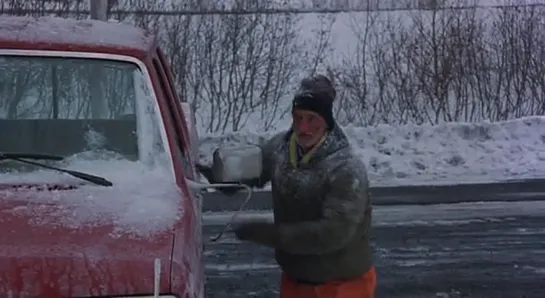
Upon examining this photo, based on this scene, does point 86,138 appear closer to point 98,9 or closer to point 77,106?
point 77,106

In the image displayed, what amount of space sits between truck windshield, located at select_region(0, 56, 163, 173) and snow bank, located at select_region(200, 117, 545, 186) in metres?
6.96

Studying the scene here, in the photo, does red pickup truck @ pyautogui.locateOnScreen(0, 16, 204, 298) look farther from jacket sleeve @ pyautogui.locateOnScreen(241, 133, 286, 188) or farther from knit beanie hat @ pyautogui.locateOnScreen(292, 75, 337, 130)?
knit beanie hat @ pyautogui.locateOnScreen(292, 75, 337, 130)

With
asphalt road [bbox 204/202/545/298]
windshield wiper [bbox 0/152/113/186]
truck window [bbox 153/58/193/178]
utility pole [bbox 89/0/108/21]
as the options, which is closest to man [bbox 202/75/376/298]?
truck window [bbox 153/58/193/178]

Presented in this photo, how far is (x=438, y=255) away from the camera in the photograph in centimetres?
827

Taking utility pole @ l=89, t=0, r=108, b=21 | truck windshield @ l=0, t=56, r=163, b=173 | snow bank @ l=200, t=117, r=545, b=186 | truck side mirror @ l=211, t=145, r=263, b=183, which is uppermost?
truck windshield @ l=0, t=56, r=163, b=173

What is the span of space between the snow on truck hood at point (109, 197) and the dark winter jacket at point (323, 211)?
562 millimetres

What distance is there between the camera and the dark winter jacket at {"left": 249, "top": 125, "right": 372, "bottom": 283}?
157 inches

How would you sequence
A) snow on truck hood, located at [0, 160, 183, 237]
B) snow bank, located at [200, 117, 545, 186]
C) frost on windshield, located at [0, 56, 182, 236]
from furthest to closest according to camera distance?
snow bank, located at [200, 117, 545, 186], frost on windshield, located at [0, 56, 182, 236], snow on truck hood, located at [0, 160, 183, 237]

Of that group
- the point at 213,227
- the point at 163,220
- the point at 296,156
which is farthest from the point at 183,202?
the point at 213,227

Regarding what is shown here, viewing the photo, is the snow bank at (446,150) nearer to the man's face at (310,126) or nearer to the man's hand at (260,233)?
the man's face at (310,126)

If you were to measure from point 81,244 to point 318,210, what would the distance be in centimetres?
130

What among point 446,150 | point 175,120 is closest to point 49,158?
point 175,120

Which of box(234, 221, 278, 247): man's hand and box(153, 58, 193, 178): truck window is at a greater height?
box(153, 58, 193, 178): truck window

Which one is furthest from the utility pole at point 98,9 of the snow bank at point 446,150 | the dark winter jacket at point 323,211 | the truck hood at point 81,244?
the truck hood at point 81,244
